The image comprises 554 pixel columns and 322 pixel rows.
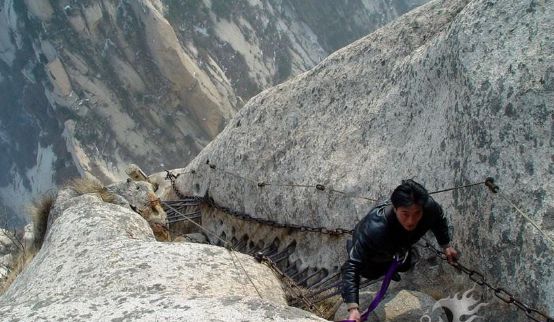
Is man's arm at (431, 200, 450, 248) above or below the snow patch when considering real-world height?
below

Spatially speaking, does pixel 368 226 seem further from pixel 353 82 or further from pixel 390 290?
pixel 353 82

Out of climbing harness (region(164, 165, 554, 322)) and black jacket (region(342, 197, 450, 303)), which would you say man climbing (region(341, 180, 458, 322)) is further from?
climbing harness (region(164, 165, 554, 322))

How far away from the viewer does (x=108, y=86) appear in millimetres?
51000

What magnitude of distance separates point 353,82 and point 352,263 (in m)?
3.66

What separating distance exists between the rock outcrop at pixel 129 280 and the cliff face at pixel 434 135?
1.54m

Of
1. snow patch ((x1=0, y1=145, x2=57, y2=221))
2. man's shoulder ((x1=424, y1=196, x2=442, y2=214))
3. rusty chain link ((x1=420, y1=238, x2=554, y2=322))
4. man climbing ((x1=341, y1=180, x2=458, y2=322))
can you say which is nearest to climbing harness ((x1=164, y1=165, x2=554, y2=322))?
rusty chain link ((x1=420, y1=238, x2=554, y2=322))

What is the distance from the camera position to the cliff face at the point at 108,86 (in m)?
49.3

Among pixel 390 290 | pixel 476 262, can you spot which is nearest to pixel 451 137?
pixel 476 262

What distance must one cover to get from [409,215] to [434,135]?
1.68 m

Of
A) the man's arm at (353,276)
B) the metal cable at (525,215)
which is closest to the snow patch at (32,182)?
the man's arm at (353,276)

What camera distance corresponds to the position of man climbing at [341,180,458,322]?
3570 millimetres

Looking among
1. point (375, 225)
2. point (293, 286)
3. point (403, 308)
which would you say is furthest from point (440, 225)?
A: point (293, 286)

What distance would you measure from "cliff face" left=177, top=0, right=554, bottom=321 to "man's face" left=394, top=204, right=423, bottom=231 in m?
0.82

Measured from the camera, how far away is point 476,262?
4152 mm
